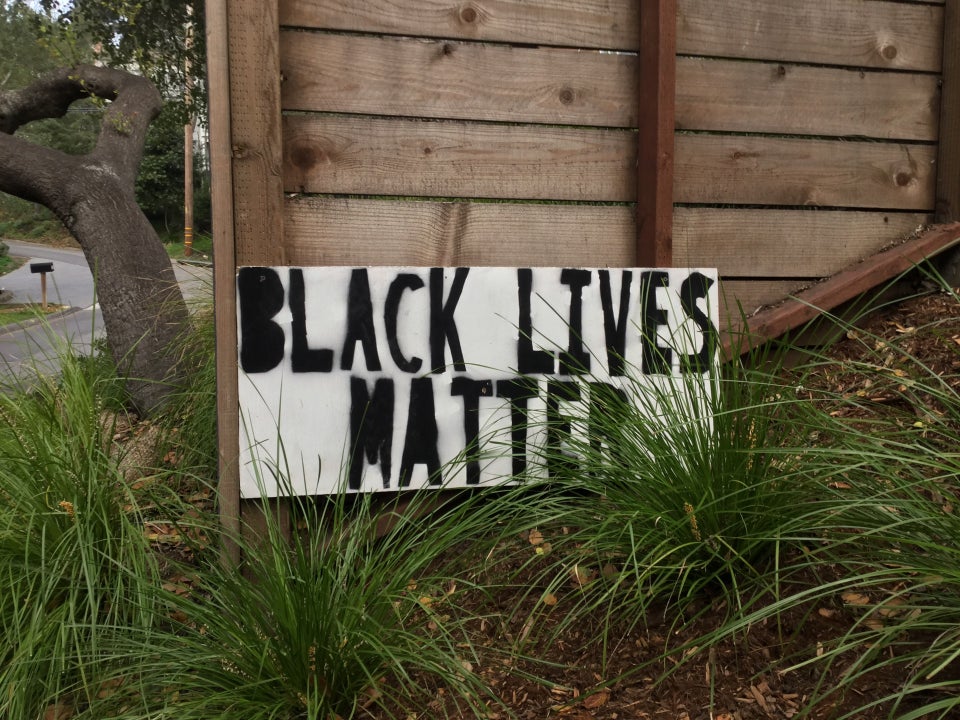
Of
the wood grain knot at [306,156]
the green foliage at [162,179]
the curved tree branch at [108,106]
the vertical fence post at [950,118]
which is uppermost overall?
the green foliage at [162,179]

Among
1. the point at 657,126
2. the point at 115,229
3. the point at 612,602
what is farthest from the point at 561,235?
the point at 115,229

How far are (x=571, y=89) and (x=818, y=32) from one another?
1045 millimetres

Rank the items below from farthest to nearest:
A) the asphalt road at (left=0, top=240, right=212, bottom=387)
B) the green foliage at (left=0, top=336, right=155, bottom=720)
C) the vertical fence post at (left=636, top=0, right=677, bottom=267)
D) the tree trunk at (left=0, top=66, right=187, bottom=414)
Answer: the tree trunk at (left=0, top=66, right=187, bottom=414)
the asphalt road at (left=0, top=240, right=212, bottom=387)
the vertical fence post at (left=636, top=0, right=677, bottom=267)
the green foliage at (left=0, top=336, right=155, bottom=720)

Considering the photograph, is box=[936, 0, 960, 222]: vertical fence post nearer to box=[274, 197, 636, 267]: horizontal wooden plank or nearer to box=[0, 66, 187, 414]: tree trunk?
box=[274, 197, 636, 267]: horizontal wooden plank

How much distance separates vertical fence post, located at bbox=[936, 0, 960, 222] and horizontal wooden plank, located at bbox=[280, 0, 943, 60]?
45 millimetres

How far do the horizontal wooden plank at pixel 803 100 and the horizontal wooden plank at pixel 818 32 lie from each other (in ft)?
0.15

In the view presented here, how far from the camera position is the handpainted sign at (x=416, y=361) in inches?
98.7

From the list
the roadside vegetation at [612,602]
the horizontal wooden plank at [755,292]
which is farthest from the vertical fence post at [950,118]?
the roadside vegetation at [612,602]

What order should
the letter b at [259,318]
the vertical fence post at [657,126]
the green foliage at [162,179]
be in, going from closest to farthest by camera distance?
1. the letter b at [259,318]
2. the vertical fence post at [657,126]
3. the green foliage at [162,179]

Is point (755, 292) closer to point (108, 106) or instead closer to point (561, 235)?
point (561, 235)

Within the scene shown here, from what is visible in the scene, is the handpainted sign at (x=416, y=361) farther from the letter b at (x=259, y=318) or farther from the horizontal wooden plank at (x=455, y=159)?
the horizontal wooden plank at (x=455, y=159)

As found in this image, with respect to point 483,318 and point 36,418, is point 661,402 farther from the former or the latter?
point 36,418

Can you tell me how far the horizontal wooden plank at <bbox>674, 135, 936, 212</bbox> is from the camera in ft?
10.1

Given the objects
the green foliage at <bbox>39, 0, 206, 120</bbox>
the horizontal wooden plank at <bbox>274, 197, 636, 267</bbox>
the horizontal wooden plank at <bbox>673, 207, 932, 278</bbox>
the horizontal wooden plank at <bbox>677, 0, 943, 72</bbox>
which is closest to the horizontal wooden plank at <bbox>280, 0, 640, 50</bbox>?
the horizontal wooden plank at <bbox>677, 0, 943, 72</bbox>
